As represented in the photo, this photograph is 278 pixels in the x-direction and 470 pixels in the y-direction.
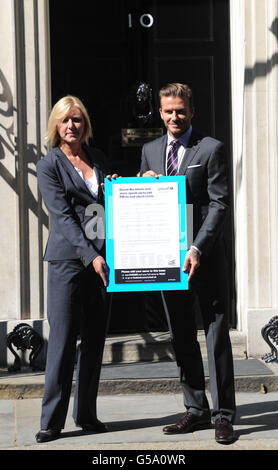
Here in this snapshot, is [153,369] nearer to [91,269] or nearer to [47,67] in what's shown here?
[91,269]

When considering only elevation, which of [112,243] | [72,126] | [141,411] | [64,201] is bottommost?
[141,411]

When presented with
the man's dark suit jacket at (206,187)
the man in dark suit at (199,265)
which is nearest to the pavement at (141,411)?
the man in dark suit at (199,265)

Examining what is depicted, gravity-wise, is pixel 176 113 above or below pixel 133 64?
below

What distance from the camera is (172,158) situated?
628 cm

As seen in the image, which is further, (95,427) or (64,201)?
(95,427)

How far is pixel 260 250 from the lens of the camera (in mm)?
8578

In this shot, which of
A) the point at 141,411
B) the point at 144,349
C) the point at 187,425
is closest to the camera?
the point at 187,425

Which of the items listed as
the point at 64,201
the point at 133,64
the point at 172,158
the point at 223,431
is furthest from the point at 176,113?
the point at 133,64

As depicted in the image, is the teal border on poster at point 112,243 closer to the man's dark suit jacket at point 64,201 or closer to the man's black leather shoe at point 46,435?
the man's dark suit jacket at point 64,201

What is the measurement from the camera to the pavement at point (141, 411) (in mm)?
6051

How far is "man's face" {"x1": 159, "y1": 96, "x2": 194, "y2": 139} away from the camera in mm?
6102

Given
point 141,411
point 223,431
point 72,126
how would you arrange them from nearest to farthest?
point 223,431
point 72,126
point 141,411

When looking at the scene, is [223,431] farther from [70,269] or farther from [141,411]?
[70,269]

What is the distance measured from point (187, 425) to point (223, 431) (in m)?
0.33
